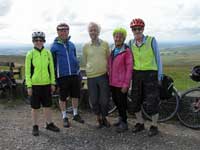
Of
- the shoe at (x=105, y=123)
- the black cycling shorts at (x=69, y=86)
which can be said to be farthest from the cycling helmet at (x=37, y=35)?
the shoe at (x=105, y=123)

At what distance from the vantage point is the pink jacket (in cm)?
687

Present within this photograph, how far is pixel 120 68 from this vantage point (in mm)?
6973

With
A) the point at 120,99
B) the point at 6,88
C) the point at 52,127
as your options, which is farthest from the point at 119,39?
the point at 6,88

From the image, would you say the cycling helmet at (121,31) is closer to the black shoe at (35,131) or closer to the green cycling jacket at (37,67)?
the green cycling jacket at (37,67)

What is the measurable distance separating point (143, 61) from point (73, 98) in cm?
207

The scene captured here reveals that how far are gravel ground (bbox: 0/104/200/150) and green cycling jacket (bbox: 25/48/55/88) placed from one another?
1.12 meters

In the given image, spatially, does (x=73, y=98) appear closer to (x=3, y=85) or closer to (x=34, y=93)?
(x=34, y=93)

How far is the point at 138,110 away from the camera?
7.29 meters

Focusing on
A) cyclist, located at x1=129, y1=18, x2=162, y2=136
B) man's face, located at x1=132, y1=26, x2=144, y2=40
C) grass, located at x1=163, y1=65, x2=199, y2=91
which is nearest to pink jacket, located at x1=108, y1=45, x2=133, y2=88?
cyclist, located at x1=129, y1=18, x2=162, y2=136

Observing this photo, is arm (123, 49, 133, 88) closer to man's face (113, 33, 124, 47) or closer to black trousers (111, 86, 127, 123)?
man's face (113, 33, 124, 47)

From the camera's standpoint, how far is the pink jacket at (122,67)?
6871 mm

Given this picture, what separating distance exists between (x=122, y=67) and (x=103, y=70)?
459mm

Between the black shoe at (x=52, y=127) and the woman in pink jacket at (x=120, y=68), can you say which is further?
the black shoe at (x=52, y=127)

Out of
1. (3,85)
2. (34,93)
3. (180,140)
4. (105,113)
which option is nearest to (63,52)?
(34,93)
